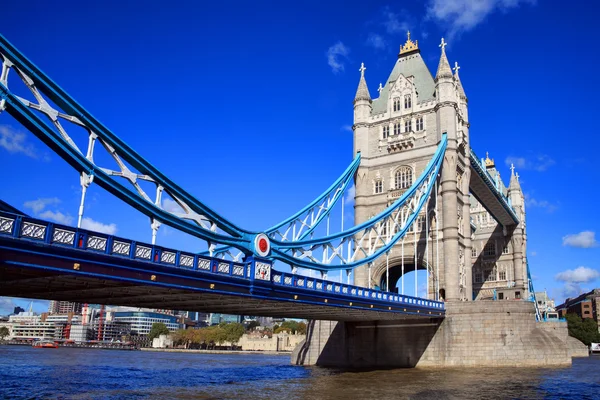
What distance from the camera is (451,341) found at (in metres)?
41.8

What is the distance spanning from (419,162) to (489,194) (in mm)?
16733

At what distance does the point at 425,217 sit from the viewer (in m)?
49.7

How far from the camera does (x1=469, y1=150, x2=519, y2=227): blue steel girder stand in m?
57.2

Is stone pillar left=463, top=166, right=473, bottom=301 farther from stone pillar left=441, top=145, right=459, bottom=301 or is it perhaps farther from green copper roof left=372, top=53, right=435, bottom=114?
green copper roof left=372, top=53, right=435, bottom=114

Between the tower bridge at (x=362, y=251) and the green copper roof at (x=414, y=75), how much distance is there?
5.0 inches

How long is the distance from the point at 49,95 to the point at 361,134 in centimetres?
3713

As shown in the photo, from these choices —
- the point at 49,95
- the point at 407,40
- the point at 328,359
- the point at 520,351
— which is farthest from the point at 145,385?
the point at 407,40

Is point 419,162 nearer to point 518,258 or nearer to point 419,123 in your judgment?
point 419,123

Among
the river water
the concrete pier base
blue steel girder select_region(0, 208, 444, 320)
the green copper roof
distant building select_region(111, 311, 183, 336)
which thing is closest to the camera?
blue steel girder select_region(0, 208, 444, 320)

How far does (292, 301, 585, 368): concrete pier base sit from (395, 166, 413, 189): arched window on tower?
1230cm

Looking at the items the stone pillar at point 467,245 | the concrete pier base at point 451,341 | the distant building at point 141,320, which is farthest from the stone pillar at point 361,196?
the distant building at point 141,320

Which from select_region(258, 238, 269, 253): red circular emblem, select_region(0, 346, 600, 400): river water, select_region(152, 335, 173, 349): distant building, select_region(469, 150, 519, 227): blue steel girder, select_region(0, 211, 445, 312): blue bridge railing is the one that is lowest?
select_region(0, 346, 600, 400): river water

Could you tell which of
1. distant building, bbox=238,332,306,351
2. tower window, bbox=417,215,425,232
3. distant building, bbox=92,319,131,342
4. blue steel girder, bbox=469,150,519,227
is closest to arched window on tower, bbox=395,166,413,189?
tower window, bbox=417,215,425,232

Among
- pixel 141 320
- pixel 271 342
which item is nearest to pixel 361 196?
pixel 271 342
